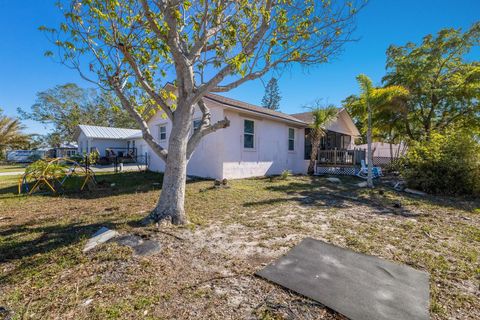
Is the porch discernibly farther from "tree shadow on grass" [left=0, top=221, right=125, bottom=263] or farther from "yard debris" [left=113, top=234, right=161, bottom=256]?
"tree shadow on grass" [left=0, top=221, right=125, bottom=263]

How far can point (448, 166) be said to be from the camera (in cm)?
764

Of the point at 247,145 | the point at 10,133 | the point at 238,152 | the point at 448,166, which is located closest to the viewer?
the point at 448,166

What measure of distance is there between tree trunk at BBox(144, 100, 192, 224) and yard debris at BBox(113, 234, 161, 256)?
647mm

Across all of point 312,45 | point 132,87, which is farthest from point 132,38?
point 312,45

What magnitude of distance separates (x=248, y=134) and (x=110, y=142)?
63.9ft

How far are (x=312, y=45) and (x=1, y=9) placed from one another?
25.0 feet

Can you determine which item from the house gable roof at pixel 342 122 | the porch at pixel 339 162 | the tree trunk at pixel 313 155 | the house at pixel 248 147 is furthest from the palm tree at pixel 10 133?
the porch at pixel 339 162

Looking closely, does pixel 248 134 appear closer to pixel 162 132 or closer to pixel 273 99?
pixel 162 132

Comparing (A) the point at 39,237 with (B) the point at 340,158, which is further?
(B) the point at 340,158

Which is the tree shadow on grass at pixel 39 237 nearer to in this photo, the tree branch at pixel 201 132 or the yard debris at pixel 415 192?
the tree branch at pixel 201 132

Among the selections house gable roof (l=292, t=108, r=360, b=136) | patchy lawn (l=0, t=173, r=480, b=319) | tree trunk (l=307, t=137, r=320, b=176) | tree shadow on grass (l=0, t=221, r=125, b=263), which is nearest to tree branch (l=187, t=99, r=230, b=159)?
patchy lawn (l=0, t=173, r=480, b=319)

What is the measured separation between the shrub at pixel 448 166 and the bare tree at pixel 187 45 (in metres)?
6.29

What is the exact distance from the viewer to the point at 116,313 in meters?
1.95

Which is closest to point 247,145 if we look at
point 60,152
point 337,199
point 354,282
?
point 337,199
